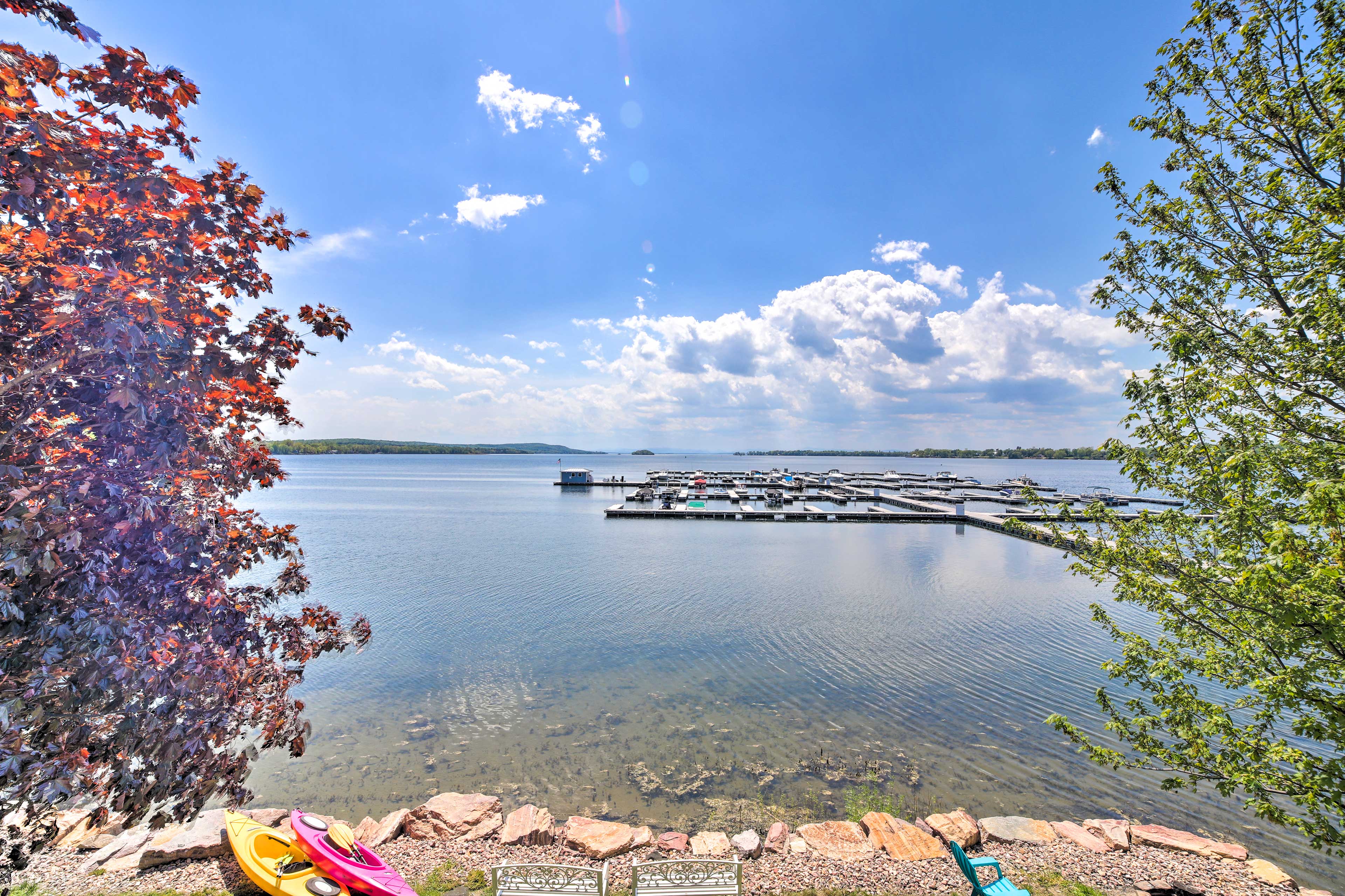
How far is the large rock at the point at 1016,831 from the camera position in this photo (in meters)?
8.72

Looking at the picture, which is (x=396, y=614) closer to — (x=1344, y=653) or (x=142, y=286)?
(x=142, y=286)

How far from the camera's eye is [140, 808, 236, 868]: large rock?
722cm

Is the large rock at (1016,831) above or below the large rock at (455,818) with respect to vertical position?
above

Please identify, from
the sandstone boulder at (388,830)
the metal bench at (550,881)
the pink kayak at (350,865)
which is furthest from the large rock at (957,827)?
the sandstone boulder at (388,830)

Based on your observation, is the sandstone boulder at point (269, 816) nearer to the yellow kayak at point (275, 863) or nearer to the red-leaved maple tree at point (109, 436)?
the yellow kayak at point (275, 863)

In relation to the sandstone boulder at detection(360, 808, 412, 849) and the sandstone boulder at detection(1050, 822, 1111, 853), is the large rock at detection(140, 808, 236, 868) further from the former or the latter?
the sandstone boulder at detection(1050, 822, 1111, 853)

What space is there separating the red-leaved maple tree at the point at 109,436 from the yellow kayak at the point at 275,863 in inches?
89.0

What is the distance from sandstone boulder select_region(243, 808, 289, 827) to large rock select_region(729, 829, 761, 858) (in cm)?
769

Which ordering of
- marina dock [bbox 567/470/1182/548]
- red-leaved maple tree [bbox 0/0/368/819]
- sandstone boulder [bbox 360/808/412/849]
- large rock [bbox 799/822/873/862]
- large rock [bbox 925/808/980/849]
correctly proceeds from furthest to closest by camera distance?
marina dock [bbox 567/470/1182/548] → large rock [bbox 925/808/980/849] → sandstone boulder [bbox 360/808/412/849] → large rock [bbox 799/822/873/862] → red-leaved maple tree [bbox 0/0/368/819]

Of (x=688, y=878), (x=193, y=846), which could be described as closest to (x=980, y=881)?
(x=688, y=878)

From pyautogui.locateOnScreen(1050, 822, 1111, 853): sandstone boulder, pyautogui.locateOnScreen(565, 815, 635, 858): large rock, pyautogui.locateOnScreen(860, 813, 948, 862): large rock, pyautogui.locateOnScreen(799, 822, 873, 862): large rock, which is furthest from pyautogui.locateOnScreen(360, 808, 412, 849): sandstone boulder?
pyautogui.locateOnScreen(1050, 822, 1111, 853): sandstone boulder

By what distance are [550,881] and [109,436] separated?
6.62 m

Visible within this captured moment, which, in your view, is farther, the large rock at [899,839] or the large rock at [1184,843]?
the large rock at [1184,843]

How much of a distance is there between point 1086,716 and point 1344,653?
428 inches
